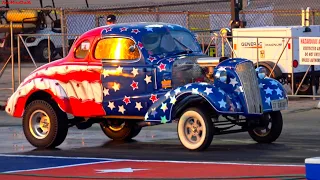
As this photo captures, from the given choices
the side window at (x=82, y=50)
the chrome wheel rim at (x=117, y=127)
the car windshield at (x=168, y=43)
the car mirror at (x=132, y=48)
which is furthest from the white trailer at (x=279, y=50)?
the car mirror at (x=132, y=48)

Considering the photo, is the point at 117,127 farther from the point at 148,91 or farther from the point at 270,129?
the point at 270,129

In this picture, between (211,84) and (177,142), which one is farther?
(177,142)

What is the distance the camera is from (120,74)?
14.1 m

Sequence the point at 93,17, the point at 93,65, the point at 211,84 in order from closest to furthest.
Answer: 1. the point at 211,84
2. the point at 93,65
3. the point at 93,17

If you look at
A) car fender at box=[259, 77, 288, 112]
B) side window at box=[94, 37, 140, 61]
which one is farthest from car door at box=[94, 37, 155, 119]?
car fender at box=[259, 77, 288, 112]

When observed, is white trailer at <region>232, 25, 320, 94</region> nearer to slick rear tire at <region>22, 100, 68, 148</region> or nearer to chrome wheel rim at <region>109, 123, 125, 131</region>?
chrome wheel rim at <region>109, 123, 125, 131</region>

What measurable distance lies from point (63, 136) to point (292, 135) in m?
3.78

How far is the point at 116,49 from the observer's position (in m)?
14.4

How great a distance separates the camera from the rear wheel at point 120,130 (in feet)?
49.5

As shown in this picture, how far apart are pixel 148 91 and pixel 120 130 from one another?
62.1 inches

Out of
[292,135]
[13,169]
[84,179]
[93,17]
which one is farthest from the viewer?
[93,17]

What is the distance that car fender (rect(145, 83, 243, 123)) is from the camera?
13.1m

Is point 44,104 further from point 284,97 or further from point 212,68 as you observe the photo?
point 284,97

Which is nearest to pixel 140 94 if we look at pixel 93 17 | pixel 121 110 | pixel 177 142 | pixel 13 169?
pixel 121 110
